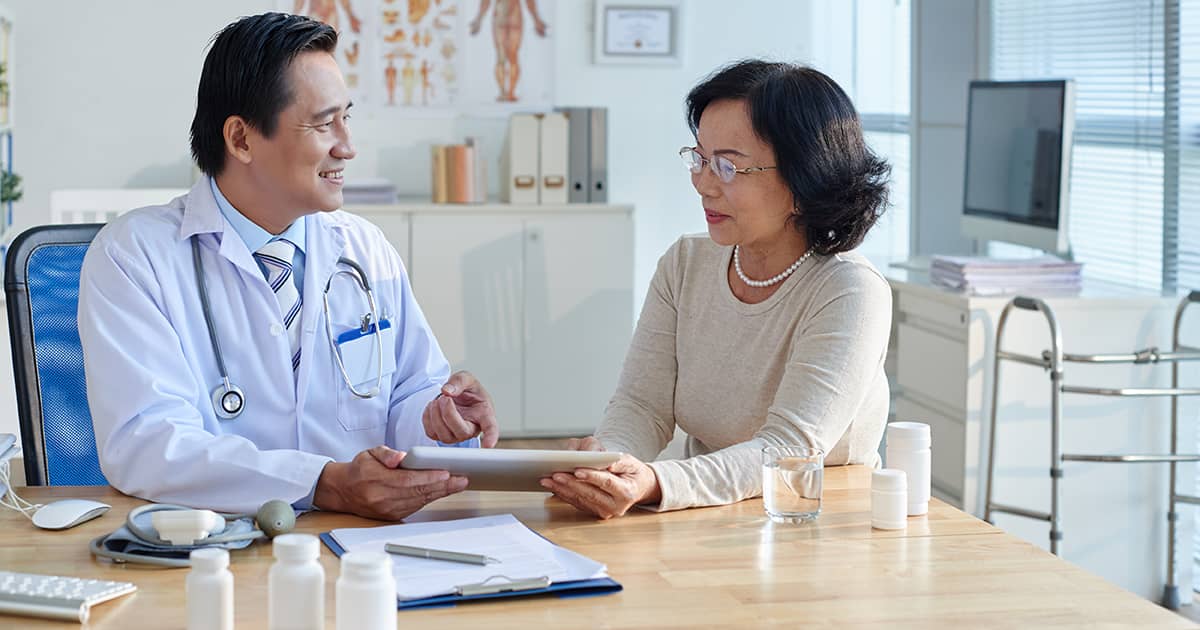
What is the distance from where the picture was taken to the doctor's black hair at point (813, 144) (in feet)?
7.09

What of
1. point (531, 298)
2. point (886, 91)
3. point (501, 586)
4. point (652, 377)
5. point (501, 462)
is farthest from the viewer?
point (886, 91)

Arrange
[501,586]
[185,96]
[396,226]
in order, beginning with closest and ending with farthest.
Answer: [501,586] < [396,226] < [185,96]

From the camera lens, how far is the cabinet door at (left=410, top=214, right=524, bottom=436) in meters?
5.28

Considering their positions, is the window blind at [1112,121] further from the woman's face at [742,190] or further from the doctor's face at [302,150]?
the doctor's face at [302,150]

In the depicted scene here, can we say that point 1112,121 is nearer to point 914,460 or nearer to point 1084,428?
point 1084,428

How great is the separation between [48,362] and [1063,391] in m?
2.27

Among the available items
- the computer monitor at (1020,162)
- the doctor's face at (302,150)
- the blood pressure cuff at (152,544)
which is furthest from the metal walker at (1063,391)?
the blood pressure cuff at (152,544)

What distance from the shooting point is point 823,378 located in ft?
6.57

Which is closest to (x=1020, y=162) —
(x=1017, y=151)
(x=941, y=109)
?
(x=1017, y=151)

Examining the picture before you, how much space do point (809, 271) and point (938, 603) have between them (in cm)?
A: 79

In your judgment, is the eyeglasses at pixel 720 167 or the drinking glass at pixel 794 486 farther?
the eyeglasses at pixel 720 167

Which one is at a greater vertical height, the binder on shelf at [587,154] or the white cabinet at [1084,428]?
the binder on shelf at [587,154]

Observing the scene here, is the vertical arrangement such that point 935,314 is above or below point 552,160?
below

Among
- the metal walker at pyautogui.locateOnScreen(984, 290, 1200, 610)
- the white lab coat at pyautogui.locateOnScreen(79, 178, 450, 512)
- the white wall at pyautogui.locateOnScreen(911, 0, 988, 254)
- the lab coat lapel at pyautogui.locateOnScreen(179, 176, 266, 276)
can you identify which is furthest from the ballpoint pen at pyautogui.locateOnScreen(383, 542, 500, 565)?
the white wall at pyautogui.locateOnScreen(911, 0, 988, 254)
